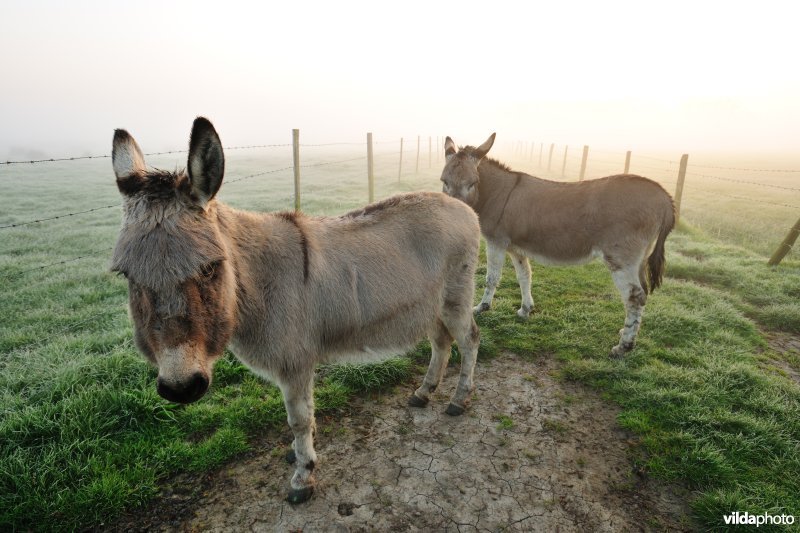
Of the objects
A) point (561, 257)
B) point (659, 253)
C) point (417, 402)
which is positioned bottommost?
point (417, 402)

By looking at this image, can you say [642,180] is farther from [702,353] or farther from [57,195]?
[57,195]

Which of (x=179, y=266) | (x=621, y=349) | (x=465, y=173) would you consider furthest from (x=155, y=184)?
(x=621, y=349)

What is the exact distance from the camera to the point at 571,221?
553 centimetres

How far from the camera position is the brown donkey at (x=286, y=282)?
1989 millimetres

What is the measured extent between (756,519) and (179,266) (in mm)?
4352

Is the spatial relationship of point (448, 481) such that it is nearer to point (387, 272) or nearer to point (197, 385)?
point (387, 272)

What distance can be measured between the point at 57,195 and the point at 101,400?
22.1 metres

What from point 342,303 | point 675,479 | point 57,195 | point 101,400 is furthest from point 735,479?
point 57,195

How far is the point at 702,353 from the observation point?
5.17 m

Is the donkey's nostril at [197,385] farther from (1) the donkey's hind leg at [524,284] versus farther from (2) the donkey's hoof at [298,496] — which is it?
(1) the donkey's hind leg at [524,284]

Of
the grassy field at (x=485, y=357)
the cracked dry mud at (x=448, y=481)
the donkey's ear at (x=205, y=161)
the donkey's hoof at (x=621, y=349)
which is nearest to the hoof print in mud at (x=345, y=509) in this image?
the cracked dry mud at (x=448, y=481)

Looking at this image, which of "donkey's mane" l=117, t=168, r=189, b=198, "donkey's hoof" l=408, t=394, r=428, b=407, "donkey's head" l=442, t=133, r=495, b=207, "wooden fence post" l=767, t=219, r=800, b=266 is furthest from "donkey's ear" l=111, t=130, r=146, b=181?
"wooden fence post" l=767, t=219, r=800, b=266

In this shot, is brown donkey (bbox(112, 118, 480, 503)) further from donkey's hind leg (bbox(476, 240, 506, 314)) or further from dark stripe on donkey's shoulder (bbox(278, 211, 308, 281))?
donkey's hind leg (bbox(476, 240, 506, 314))

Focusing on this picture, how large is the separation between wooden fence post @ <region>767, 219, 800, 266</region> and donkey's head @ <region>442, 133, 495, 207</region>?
287 inches
